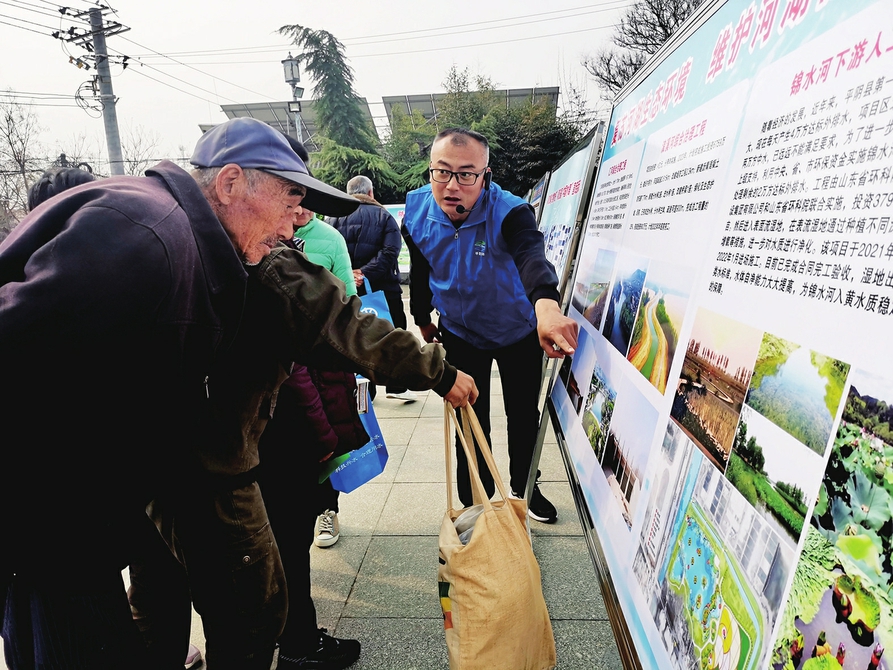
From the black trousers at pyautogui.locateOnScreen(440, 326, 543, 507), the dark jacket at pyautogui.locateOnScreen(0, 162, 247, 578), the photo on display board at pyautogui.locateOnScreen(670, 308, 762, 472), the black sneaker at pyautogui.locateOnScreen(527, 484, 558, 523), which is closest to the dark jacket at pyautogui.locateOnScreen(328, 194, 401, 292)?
the black trousers at pyautogui.locateOnScreen(440, 326, 543, 507)

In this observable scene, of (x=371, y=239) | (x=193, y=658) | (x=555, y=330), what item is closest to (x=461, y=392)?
(x=555, y=330)

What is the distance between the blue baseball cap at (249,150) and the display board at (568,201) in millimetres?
1399

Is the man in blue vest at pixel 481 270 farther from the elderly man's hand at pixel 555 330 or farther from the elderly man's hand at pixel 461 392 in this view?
the elderly man's hand at pixel 461 392

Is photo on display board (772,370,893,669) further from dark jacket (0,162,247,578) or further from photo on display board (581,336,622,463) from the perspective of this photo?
dark jacket (0,162,247,578)

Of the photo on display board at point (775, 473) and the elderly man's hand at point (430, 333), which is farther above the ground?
the photo on display board at point (775, 473)

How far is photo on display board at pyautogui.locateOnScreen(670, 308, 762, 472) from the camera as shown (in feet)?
2.67

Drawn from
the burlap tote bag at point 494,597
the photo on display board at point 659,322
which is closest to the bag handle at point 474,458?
the burlap tote bag at point 494,597

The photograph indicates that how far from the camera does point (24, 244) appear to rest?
98 cm

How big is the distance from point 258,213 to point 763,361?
115 centimetres

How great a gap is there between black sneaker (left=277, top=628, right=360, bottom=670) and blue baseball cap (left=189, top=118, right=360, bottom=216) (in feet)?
5.64

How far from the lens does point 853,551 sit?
57cm

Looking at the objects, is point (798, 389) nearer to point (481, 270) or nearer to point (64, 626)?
point (64, 626)

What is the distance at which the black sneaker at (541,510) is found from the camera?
290cm

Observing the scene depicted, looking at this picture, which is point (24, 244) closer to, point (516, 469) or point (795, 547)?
point (795, 547)
